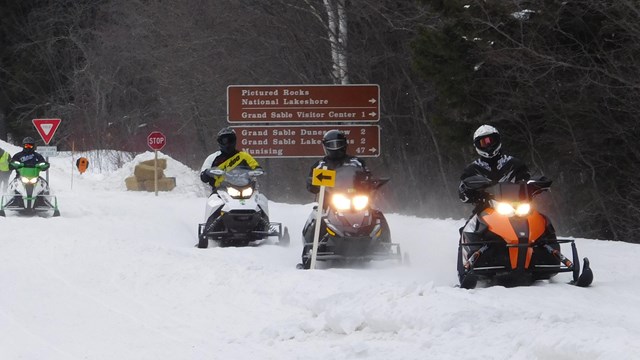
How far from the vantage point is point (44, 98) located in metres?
58.9

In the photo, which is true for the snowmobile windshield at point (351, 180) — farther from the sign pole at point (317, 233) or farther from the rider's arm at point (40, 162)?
the rider's arm at point (40, 162)

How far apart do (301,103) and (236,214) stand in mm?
8231

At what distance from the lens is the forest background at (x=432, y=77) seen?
1764 cm

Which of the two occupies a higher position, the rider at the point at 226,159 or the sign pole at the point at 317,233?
the rider at the point at 226,159

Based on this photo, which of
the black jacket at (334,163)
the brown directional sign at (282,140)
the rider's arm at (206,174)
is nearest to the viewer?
the black jacket at (334,163)

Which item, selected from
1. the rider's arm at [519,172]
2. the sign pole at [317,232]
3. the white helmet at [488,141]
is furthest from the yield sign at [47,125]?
the rider's arm at [519,172]

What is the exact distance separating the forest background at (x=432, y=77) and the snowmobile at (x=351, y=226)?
18.9 feet

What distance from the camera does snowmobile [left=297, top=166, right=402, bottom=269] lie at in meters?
12.7

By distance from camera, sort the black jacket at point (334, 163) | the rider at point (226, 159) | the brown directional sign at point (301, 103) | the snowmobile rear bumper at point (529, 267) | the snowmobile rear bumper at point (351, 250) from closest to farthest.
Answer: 1. the snowmobile rear bumper at point (529, 267)
2. the snowmobile rear bumper at point (351, 250)
3. the black jacket at point (334, 163)
4. the rider at point (226, 159)
5. the brown directional sign at point (301, 103)

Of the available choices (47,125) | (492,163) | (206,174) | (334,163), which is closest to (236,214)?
(206,174)

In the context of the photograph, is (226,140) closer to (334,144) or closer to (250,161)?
A: (250,161)

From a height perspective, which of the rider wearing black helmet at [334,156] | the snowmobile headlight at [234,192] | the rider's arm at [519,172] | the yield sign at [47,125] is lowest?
the snowmobile headlight at [234,192]

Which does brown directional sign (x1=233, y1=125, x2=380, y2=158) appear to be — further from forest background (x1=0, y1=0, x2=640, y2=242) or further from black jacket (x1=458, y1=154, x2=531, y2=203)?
black jacket (x1=458, y1=154, x2=531, y2=203)

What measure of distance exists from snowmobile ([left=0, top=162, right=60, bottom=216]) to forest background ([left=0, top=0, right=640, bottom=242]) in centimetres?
638
